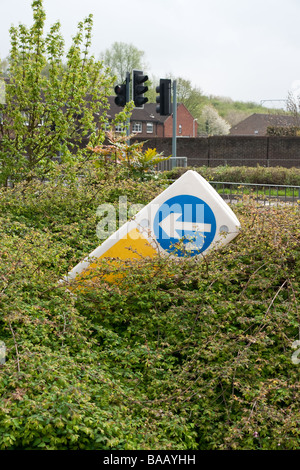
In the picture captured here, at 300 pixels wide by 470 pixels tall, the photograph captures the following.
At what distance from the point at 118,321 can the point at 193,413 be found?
1.50m

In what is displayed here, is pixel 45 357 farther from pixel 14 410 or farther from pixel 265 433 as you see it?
pixel 265 433

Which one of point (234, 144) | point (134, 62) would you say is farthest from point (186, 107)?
Result: point (234, 144)

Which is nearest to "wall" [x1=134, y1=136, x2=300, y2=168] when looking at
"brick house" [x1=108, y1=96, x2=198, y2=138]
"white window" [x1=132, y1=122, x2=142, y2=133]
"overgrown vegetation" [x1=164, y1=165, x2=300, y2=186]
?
Result: "overgrown vegetation" [x1=164, y1=165, x2=300, y2=186]

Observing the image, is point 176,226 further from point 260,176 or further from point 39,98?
point 260,176

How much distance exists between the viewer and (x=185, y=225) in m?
6.91

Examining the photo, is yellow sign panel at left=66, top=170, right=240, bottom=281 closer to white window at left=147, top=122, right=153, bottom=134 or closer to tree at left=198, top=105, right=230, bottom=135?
white window at left=147, top=122, right=153, bottom=134

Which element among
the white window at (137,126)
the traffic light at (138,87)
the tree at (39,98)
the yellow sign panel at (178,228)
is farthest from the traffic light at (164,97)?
the white window at (137,126)

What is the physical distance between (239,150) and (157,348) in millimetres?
30520

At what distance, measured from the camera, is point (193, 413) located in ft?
14.9

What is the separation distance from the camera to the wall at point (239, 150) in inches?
1288

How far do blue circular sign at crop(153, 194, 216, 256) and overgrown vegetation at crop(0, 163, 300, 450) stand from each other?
29 cm

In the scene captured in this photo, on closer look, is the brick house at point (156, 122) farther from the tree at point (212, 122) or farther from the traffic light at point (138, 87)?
the traffic light at point (138, 87)

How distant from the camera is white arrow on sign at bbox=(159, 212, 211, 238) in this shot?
22.6ft

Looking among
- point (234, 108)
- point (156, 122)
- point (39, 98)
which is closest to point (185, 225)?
point (39, 98)
